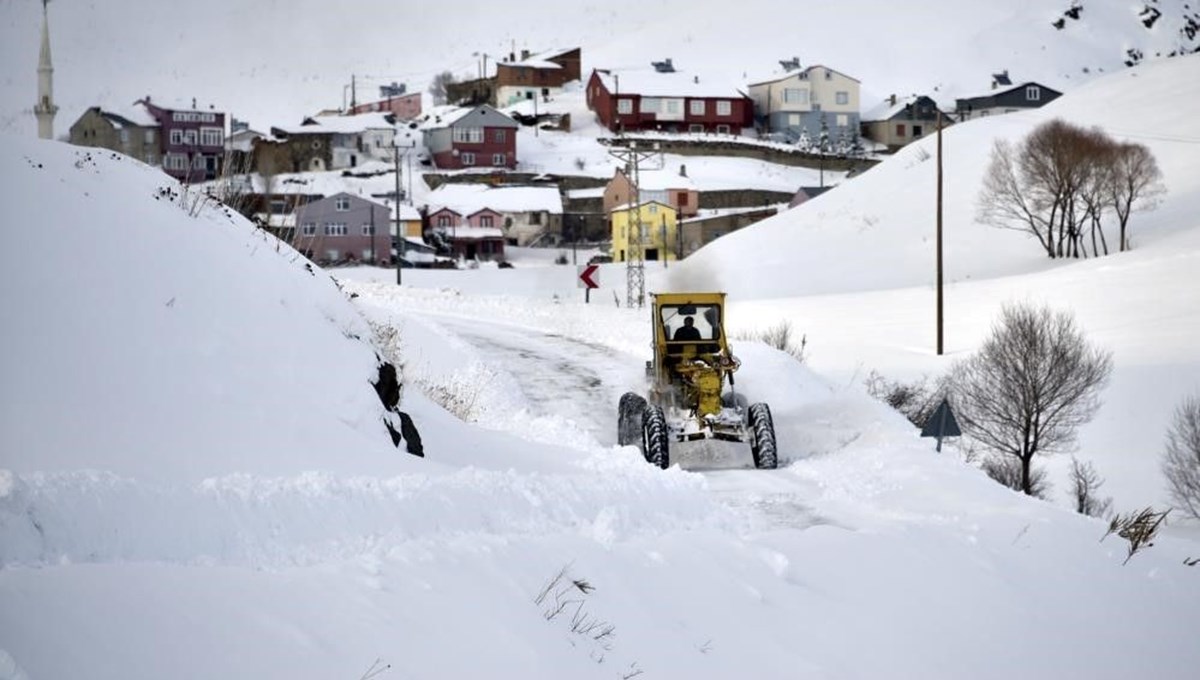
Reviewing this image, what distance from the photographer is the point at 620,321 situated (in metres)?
42.3

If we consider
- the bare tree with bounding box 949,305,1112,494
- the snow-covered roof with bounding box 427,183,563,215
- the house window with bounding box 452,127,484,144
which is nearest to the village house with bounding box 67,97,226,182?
the snow-covered roof with bounding box 427,183,563,215

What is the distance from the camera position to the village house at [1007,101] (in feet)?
469

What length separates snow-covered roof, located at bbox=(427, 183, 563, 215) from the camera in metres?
99.2

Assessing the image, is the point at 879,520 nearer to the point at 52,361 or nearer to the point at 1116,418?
the point at 52,361

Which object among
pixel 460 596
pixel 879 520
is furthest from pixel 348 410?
pixel 879 520

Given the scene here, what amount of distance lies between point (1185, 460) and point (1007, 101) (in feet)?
392

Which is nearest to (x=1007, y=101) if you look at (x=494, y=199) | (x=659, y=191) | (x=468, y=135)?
(x=659, y=191)

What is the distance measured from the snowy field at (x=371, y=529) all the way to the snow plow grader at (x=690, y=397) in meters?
0.81

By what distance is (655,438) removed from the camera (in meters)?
19.6

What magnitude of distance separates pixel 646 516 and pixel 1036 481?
21.9 meters

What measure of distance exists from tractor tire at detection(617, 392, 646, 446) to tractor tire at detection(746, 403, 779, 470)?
5.62 ft

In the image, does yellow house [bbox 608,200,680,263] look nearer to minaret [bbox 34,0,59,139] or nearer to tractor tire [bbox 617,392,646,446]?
tractor tire [bbox 617,392,646,446]

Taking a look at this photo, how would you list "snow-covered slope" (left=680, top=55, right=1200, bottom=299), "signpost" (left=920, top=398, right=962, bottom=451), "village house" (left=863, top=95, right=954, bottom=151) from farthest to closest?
"village house" (left=863, top=95, right=954, bottom=151), "snow-covered slope" (left=680, top=55, right=1200, bottom=299), "signpost" (left=920, top=398, right=962, bottom=451)

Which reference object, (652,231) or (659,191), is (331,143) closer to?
(659,191)
